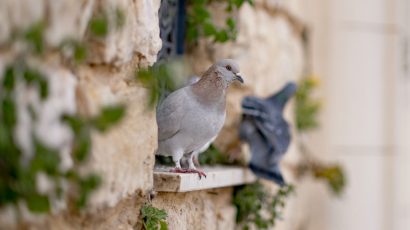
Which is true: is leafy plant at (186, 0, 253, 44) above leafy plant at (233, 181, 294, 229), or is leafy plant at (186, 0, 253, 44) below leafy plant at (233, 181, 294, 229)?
above

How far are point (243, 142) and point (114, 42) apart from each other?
1.56 m

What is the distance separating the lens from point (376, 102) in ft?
18.9

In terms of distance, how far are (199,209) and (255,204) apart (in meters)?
0.59

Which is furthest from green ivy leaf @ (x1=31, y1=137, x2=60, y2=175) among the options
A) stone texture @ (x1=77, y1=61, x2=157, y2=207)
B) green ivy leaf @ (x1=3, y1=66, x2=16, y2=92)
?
stone texture @ (x1=77, y1=61, x2=157, y2=207)

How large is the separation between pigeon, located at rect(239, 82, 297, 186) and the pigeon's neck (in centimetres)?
76

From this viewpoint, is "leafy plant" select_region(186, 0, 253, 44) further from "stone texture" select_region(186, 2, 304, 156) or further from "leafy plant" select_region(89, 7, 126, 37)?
"leafy plant" select_region(89, 7, 126, 37)

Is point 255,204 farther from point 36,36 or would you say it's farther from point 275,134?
point 36,36

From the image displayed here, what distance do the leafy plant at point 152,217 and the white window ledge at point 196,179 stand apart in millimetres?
162

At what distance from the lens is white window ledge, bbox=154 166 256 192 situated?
2611 mm

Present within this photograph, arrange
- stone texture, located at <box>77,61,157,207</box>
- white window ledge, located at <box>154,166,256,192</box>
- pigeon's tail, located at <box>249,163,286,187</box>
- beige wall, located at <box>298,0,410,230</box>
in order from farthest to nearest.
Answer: beige wall, located at <box>298,0,410,230</box>, pigeon's tail, located at <box>249,163,286,187</box>, white window ledge, located at <box>154,166,256,192</box>, stone texture, located at <box>77,61,157,207</box>

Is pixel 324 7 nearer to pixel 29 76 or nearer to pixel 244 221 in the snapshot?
pixel 244 221

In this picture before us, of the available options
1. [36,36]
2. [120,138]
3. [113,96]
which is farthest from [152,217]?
[36,36]

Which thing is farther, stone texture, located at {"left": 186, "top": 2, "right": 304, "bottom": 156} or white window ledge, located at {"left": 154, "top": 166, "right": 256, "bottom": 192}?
stone texture, located at {"left": 186, "top": 2, "right": 304, "bottom": 156}

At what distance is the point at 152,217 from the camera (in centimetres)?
243
